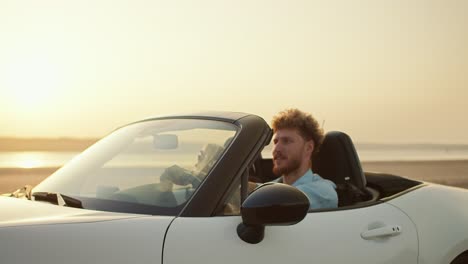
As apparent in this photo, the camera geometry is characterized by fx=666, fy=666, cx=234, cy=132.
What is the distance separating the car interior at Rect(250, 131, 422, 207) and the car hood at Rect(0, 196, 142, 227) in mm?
1635

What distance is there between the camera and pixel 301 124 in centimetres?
437

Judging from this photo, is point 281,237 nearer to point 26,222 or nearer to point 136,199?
point 136,199

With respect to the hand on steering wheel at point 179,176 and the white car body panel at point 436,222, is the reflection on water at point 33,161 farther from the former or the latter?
the hand on steering wheel at point 179,176

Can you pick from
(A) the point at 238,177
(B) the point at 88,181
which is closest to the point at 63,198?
(B) the point at 88,181

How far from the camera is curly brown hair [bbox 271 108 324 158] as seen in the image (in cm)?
436

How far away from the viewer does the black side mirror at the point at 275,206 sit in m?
2.63

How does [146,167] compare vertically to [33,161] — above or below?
above

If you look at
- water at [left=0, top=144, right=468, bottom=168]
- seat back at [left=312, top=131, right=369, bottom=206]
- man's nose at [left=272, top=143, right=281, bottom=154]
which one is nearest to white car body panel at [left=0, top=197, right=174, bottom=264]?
man's nose at [left=272, top=143, right=281, bottom=154]

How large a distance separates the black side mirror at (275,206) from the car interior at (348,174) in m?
1.58

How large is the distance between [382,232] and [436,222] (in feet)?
1.70

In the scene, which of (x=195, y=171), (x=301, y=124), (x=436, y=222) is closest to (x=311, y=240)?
(x=195, y=171)

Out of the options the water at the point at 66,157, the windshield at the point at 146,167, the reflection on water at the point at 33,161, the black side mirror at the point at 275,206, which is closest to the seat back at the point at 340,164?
the windshield at the point at 146,167

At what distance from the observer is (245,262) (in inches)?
107

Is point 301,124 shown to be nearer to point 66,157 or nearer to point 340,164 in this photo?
point 340,164
